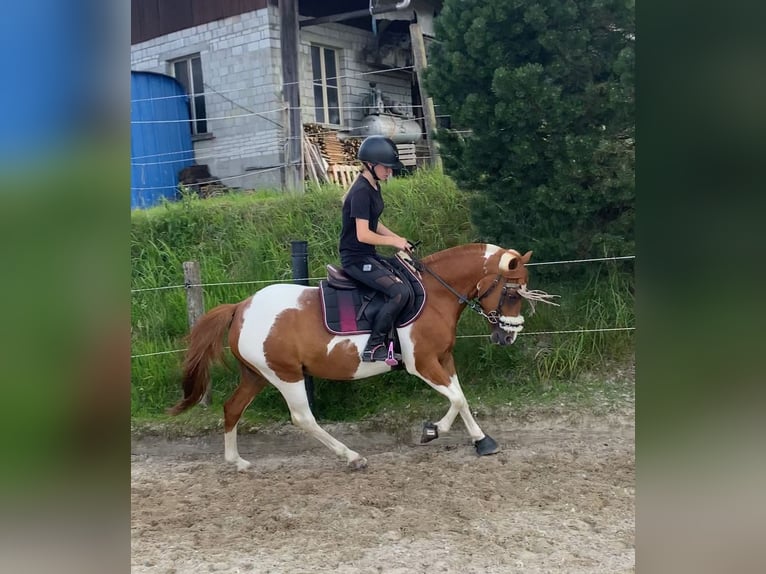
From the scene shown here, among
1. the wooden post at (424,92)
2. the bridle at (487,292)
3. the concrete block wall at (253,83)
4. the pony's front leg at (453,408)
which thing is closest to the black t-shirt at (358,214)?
the bridle at (487,292)

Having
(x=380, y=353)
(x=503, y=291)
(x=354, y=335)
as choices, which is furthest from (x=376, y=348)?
(x=503, y=291)

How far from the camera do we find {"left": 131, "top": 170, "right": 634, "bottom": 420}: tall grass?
4422 mm

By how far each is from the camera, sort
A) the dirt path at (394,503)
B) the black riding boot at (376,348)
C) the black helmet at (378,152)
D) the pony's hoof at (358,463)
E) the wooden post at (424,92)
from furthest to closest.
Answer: the wooden post at (424,92)
the pony's hoof at (358,463)
the black riding boot at (376,348)
the black helmet at (378,152)
the dirt path at (394,503)

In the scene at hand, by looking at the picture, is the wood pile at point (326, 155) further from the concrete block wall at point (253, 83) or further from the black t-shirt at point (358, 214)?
the black t-shirt at point (358, 214)

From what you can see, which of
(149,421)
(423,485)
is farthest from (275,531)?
(149,421)

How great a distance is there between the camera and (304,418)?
3.80m

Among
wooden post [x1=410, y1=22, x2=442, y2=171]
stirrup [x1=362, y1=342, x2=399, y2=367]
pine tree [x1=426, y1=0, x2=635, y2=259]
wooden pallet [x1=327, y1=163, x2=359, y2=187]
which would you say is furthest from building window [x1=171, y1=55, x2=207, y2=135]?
stirrup [x1=362, y1=342, x2=399, y2=367]

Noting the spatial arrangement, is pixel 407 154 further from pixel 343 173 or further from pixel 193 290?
pixel 193 290

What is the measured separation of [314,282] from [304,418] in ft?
3.81

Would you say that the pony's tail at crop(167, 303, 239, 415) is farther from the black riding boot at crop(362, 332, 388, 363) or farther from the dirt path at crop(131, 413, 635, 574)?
the black riding boot at crop(362, 332, 388, 363)

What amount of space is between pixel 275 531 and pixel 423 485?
0.89 meters

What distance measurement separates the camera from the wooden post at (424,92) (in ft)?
14.3

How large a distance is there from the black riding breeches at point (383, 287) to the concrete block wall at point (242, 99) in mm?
1269
